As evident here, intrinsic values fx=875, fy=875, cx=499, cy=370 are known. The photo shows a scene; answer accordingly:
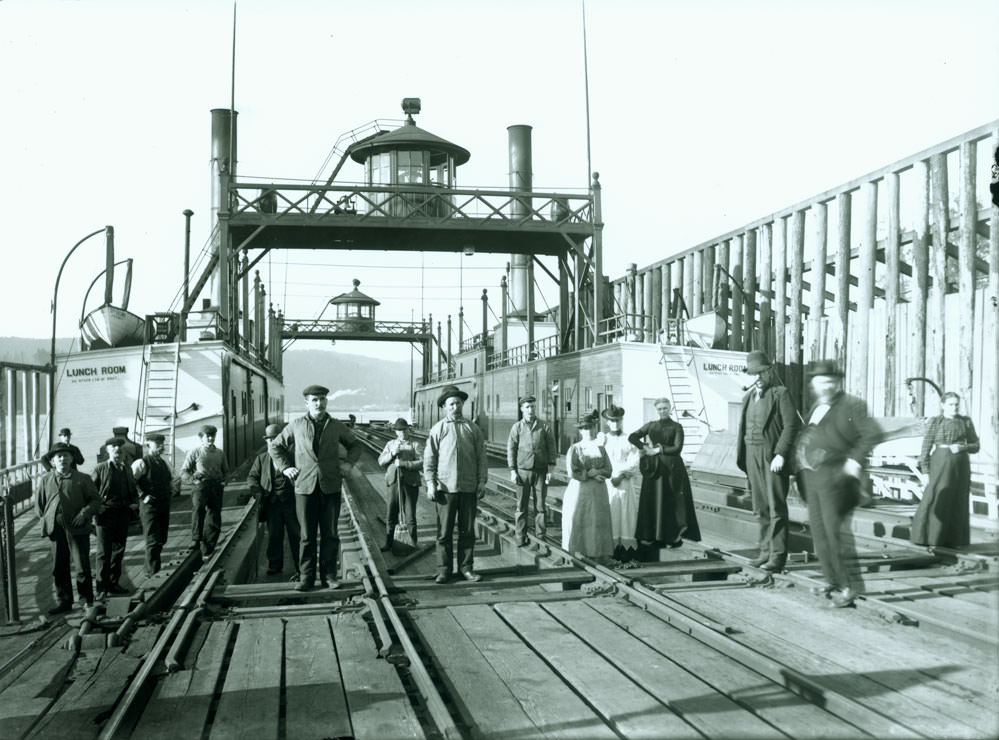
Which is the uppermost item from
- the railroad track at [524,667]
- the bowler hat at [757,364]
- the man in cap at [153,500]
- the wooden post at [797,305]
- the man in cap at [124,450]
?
the wooden post at [797,305]

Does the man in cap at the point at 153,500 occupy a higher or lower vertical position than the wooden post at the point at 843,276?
lower

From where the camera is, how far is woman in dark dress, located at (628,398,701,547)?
998 centimetres

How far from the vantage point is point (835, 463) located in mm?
6746

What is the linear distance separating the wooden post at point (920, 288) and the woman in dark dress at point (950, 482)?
20.5 ft

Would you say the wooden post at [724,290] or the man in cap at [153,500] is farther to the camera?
the wooden post at [724,290]

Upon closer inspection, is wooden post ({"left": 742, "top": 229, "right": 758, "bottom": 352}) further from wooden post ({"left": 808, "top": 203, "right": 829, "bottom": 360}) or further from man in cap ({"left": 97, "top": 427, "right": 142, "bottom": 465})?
man in cap ({"left": 97, "top": 427, "right": 142, "bottom": 465})

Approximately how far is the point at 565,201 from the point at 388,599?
67.1 ft

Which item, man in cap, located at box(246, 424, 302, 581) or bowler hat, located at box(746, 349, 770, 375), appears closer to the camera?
bowler hat, located at box(746, 349, 770, 375)

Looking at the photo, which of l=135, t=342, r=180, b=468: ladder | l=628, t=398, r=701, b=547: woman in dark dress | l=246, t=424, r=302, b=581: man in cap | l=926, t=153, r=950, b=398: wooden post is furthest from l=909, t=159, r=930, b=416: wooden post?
l=135, t=342, r=180, b=468: ladder

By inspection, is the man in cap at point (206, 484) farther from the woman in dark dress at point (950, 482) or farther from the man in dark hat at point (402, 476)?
the woman in dark dress at point (950, 482)

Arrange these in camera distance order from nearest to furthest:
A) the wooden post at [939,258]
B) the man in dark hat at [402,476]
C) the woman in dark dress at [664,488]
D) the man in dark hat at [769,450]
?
the man in dark hat at [769,450], the woman in dark dress at [664,488], the man in dark hat at [402,476], the wooden post at [939,258]

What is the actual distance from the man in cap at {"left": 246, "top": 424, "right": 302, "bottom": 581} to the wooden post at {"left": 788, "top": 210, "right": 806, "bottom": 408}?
44.3ft

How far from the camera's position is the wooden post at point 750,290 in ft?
74.3

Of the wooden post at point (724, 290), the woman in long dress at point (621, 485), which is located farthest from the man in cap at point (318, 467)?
the wooden post at point (724, 290)
